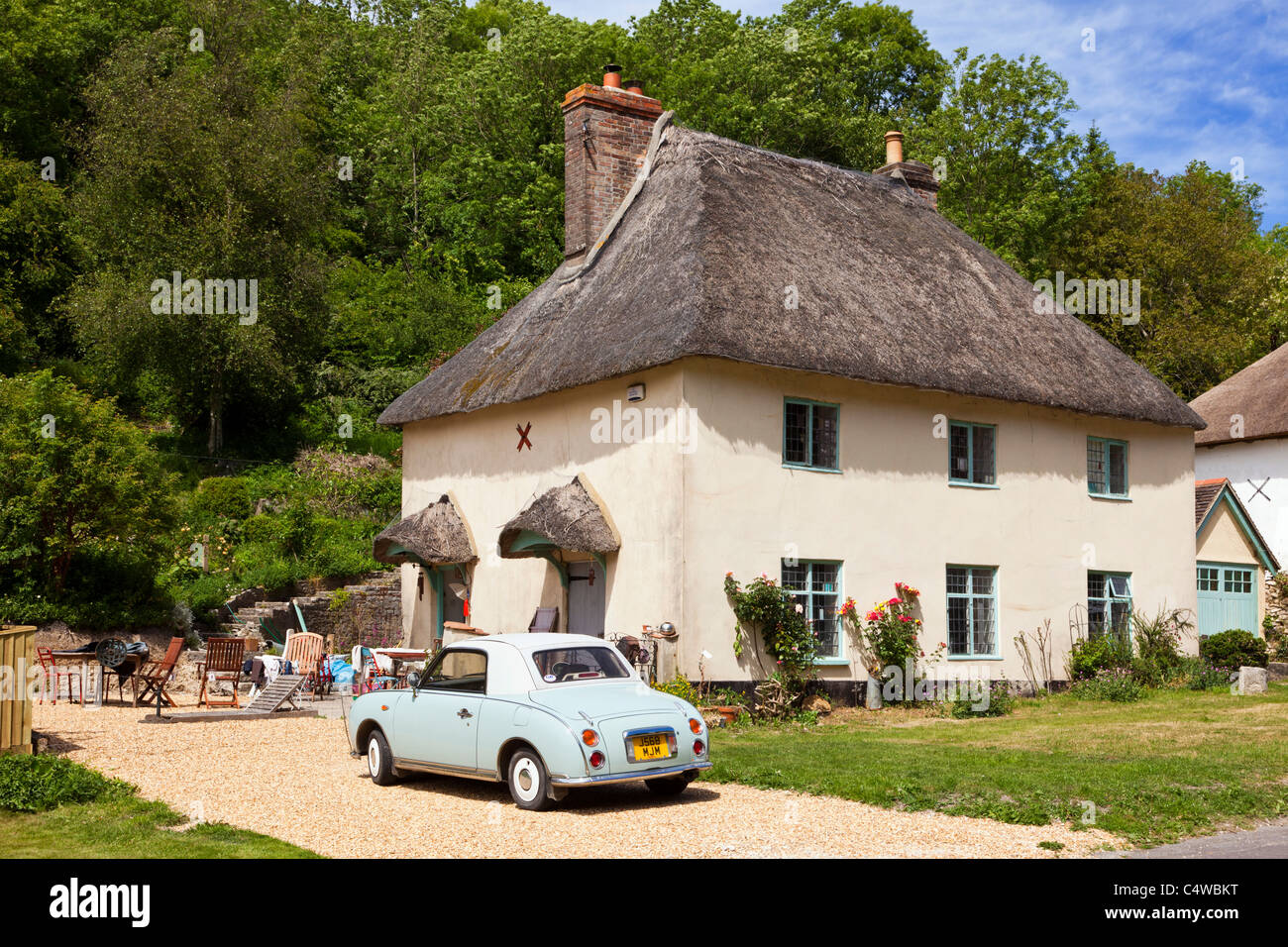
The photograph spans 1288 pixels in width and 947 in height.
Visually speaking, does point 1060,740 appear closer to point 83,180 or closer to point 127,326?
point 127,326

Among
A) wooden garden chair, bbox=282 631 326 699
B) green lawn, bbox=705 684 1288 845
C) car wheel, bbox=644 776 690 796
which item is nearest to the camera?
green lawn, bbox=705 684 1288 845

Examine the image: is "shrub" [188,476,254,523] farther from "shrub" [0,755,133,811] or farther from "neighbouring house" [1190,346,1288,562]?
"neighbouring house" [1190,346,1288,562]

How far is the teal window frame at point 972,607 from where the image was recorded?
19547 millimetres

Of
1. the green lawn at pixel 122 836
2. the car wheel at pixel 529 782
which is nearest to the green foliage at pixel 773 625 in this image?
the car wheel at pixel 529 782

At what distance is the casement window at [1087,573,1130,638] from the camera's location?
2161 centimetres

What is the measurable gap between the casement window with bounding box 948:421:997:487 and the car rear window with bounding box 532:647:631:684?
10.1m

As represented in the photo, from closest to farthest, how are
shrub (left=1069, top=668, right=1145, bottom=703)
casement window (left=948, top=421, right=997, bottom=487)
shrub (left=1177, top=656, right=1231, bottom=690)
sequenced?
shrub (left=1069, top=668, right=1145, bottom=703) → casement window (left=948, top=421, right=997, bottom=487) → shrub (left=1177, top=656, right=1231, bottom=690)

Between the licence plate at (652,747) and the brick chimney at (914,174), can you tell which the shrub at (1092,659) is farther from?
the licence plate at (652,747)

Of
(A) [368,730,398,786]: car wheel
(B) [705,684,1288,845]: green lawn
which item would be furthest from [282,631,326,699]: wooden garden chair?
(A) [368,730,398,786]: car wheel

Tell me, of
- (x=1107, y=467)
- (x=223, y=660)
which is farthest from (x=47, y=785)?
(x=1107, y=467)

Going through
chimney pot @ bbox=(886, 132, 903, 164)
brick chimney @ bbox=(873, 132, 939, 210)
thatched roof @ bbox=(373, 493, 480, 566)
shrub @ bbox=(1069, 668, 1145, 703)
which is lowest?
shrub @ bbox=(1069, 668, 1145, 703)

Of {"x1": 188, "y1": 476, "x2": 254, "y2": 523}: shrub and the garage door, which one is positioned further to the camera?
{"x1": 188, "y1": 476, "x2": 254, "y2": 523}: shrub

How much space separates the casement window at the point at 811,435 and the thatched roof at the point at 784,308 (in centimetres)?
85
